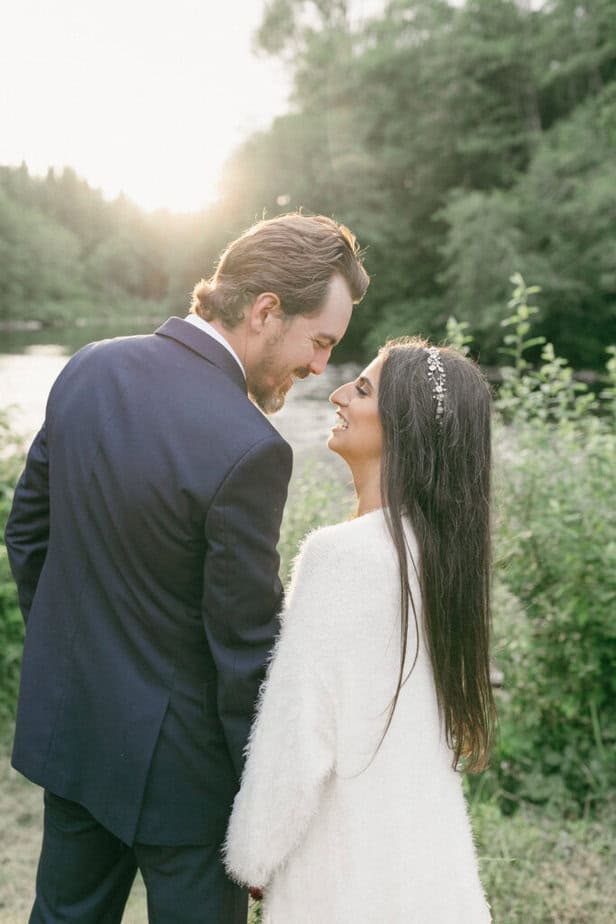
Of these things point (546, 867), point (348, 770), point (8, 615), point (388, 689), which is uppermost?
point (388, 689)

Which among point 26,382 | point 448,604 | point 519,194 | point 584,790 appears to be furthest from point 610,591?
point 519,194

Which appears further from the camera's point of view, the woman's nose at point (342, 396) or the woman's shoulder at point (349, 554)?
the woman's nose at point (342, 396)

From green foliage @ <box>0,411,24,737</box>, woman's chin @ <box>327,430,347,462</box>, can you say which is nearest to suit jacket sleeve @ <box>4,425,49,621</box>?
woman's chin @ <box>327,430,347,462</box>

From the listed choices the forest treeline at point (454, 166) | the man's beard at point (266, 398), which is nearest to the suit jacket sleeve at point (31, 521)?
the man's beard at point (266, 398)

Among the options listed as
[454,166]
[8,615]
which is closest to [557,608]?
[8,615]

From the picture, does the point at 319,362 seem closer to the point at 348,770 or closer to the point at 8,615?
the point at 348,770

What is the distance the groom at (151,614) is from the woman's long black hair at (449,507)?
11.3 inches

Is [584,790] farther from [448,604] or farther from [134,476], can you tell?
[134,476]

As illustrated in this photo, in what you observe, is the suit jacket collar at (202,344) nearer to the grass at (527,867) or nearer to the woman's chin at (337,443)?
the woman's chin at (337,443)

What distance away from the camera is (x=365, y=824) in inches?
72.1

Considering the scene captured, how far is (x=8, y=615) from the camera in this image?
14.8 ft

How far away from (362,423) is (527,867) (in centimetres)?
227

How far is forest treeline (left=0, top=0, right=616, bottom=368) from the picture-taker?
23.2 meters

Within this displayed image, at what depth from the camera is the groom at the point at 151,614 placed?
1.80 m
